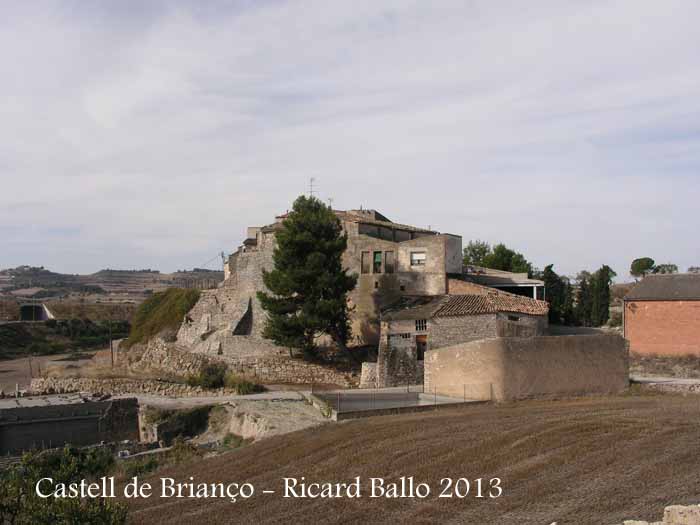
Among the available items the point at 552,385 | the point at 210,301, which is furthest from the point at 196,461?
the point at 210,301

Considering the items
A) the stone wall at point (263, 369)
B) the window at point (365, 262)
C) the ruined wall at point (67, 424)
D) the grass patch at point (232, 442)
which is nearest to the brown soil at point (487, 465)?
the grass patch at point (232, 442)

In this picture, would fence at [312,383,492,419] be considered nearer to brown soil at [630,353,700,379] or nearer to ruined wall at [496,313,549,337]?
ruined wall at [496,313,549,337]

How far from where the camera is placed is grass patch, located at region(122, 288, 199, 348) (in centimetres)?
4594

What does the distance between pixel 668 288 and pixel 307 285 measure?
60.7 ft

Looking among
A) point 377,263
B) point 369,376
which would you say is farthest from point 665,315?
point 369,376

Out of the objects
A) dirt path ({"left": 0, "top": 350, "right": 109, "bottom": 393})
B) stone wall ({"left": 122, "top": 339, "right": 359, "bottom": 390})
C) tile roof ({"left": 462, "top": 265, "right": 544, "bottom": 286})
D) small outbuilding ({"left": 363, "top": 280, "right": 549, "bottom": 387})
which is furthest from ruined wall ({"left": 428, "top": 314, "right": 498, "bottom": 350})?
dirt path ({"left": 0, "top": 350, "right": 109, "bottom": 393})

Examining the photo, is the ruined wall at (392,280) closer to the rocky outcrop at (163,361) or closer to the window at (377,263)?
the window at (377,263)

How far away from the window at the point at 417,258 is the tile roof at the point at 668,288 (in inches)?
438

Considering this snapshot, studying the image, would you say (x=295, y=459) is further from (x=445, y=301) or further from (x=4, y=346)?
(x=4, y=346)

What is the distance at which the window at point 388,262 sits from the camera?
124ft

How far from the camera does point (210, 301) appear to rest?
42500 millimetres

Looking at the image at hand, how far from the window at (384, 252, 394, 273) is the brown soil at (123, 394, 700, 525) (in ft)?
49.0

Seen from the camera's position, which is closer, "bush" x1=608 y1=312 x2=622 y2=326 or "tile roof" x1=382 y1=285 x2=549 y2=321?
"tile roof" x1=382 y1=285 x2=549 y2=321

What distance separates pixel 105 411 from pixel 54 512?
776 inches
